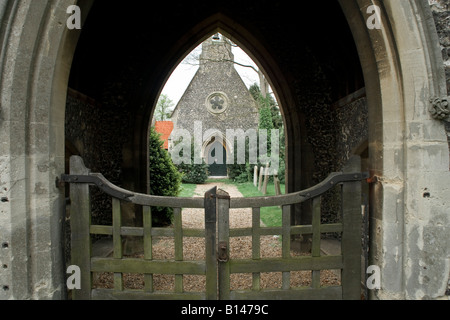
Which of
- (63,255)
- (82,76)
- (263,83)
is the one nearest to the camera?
(63,255)

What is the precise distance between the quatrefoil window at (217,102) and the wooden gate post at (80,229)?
60.3 ft

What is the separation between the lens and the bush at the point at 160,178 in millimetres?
6359

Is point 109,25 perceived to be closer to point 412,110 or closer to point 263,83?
point 412,110

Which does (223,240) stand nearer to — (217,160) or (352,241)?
(352,241)

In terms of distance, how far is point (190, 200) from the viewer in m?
2.11

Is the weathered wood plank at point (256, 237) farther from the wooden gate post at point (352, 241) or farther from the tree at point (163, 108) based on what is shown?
the tree at point (163, 108)

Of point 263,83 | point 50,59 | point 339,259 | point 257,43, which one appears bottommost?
point 339,259

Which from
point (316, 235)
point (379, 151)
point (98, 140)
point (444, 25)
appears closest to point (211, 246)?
point (316, 235)

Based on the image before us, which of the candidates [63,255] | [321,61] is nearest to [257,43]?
[321,61]

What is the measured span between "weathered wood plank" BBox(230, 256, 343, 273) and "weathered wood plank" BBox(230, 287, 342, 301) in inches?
6.9

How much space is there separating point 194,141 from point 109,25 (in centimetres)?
1435

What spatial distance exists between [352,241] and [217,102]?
18.9 metres

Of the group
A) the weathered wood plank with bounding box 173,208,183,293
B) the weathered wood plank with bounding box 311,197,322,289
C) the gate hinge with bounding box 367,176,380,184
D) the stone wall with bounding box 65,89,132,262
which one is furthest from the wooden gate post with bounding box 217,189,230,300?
the stone wall with bounding box 65,89,132,262

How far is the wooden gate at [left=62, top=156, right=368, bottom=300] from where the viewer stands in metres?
2.11
